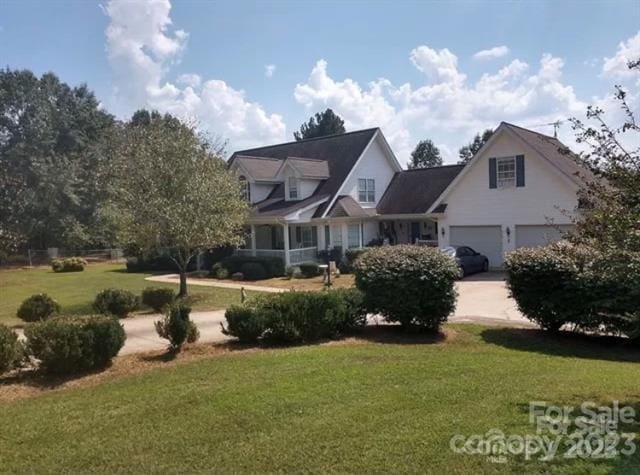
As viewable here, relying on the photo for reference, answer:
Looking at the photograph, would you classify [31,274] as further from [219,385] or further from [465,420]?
[465,420]

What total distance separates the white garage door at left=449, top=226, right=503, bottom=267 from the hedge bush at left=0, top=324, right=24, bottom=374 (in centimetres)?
2267

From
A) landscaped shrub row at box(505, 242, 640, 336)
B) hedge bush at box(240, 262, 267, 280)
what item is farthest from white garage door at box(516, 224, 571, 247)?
landscaped shrub row at box(505, 242, 640, 336)

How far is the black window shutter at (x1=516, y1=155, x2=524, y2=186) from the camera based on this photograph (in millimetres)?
24438

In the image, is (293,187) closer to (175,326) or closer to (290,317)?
(290,317)

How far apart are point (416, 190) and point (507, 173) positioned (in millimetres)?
6548

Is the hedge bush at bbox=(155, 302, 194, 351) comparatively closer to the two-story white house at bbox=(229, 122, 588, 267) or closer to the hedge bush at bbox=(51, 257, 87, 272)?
the two-story white house at bbox=(229, 122, 588, 267)

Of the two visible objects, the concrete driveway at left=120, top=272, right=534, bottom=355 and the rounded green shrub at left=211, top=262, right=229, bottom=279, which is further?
the rounded green shrub at left=211, top=262, right=229, bottom=279

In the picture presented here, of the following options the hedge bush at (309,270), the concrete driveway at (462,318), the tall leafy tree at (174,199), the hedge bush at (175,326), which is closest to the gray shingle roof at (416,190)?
the hedge bush at (309,270)

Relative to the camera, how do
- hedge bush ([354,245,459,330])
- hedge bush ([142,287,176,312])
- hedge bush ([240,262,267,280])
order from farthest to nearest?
hedge bush ([240,262,267,280]) → hedge bush ([142,287,176,312]) → hedge bush ([354,245,459,330])

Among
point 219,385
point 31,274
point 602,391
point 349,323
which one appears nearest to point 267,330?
point 349,323

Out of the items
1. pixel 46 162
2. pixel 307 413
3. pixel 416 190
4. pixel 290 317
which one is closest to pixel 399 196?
pixel 416 190

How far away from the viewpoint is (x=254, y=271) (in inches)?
994

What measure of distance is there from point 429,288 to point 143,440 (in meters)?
6.83

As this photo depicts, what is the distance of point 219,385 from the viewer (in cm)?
659
